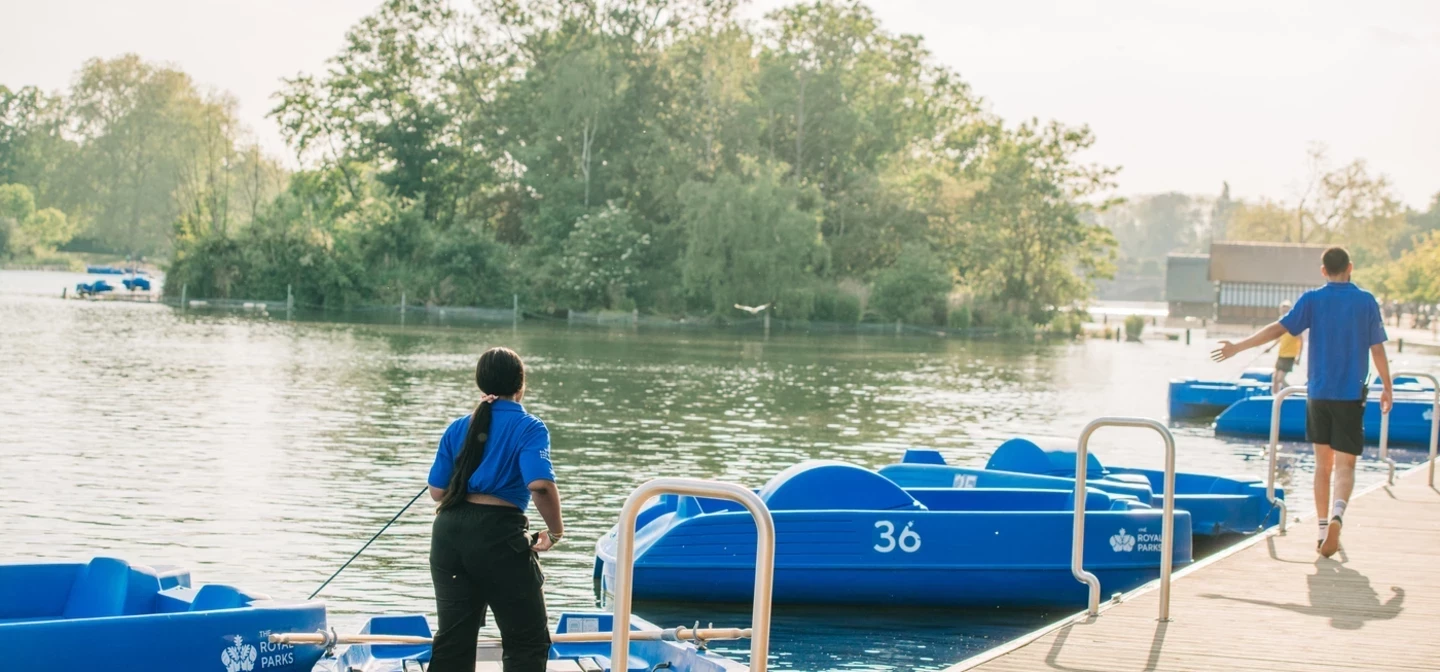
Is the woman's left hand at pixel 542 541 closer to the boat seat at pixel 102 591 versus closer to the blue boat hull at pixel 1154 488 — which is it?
the boat seat at pixel 102 591

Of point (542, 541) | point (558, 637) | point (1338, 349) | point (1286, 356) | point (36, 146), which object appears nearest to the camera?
point (542, 541)

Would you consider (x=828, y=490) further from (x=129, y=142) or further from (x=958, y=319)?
(x=129, y=142)

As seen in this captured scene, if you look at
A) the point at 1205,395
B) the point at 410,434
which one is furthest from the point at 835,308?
the point at 410,434

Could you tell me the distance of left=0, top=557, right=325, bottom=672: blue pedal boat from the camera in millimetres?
7730

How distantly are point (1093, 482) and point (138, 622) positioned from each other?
31.2ft

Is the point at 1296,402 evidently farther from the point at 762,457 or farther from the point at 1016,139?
the point at 1016,139

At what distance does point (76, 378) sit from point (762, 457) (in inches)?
665

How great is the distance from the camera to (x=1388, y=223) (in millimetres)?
128750

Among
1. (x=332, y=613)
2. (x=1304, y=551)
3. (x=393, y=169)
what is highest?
(x=393, y=169)

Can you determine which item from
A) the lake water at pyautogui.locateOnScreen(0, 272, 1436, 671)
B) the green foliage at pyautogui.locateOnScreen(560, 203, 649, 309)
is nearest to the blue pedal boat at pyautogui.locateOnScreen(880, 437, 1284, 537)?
the lake water at pyautogui.locateOnScreen(0, 272, 1436, 671)

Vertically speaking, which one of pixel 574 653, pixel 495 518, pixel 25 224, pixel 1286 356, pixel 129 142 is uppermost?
pixel 129 142

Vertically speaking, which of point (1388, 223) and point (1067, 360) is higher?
point (1388, 223)

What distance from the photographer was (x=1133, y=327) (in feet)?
270

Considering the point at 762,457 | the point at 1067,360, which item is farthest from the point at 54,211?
the point at 762,457
